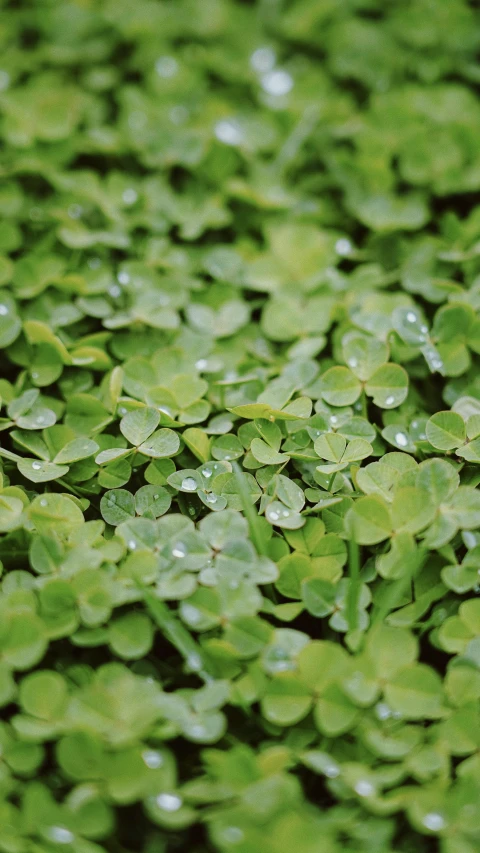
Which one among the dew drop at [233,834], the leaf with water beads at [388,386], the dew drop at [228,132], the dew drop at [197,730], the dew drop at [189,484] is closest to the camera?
the dew drop at [233,834]

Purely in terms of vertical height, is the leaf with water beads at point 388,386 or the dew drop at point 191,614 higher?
the leaf with water beads at point 388,386

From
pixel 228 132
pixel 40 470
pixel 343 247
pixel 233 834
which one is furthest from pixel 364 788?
pixel 228 132

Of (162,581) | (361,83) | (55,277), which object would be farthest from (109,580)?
(361,83)

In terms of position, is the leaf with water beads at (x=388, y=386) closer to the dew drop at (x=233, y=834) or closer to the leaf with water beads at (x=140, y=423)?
the leaf with water beads at (x=140, y=423)

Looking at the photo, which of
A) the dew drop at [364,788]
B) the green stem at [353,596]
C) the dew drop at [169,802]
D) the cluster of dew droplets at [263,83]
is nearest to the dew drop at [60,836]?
the dew drop at [169,802]

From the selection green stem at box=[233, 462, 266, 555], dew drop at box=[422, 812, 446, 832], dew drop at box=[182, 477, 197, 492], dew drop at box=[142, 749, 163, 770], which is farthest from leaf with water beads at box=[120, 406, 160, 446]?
dew drop at box=[422, 812, 446, 832]

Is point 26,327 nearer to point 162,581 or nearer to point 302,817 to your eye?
point 162,581
